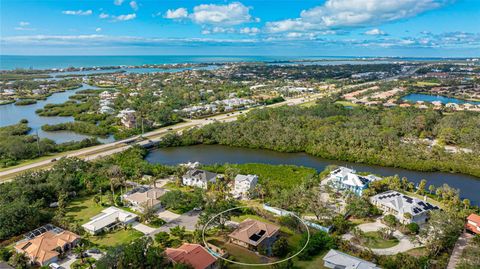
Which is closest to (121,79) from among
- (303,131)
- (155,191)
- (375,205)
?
(303,131)

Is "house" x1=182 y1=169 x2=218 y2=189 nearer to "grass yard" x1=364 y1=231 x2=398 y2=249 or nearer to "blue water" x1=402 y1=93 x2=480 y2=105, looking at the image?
"grass yard" x1=364 y1=231 x2=398 y2=249

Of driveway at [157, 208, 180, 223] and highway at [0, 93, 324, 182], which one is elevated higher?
highway at [0, 93, 324, 182]

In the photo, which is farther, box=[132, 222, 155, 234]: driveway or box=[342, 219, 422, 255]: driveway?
box=[132, 222, 155, 234]: driveway

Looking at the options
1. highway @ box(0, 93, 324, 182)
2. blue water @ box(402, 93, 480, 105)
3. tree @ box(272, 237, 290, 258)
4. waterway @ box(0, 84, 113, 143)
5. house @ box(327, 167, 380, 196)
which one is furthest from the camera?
blue water @ box(402, 93, 480, 105)

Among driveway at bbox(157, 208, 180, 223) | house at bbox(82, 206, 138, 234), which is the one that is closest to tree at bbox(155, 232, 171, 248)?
driveway at bbox(157, 208, 180, 223)

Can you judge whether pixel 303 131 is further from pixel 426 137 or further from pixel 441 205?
pixel 441 205

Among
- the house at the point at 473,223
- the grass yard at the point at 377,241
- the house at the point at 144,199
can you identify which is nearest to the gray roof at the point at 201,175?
the house at the point at 144,199

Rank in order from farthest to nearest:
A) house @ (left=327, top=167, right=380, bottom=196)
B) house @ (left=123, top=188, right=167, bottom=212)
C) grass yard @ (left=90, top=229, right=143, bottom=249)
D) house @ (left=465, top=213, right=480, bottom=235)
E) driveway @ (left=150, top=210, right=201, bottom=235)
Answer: house @ (left=327, top=167, right=380, bottom=196) → house @ (left=123, top=188, right=167, bottom=212) → driveway @ (left=150, top=210, right=201, bottom=235) → house @ (left=465, top=213, right=480, bottom=235) → grass yard @ (left=90, top=229, right=143, bottom=249)

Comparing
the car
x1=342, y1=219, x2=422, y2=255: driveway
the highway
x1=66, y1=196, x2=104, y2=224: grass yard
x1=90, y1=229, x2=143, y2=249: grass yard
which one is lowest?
x1=342, y1=219, x2=422, y2=255: driveway
